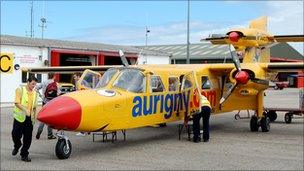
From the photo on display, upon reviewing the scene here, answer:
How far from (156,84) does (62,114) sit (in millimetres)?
4086

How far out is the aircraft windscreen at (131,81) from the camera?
1262 cm

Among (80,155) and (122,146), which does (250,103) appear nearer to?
(122,146)

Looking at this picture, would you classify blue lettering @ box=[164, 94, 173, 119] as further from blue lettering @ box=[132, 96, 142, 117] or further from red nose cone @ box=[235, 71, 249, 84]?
red nose cone @ box=[235, 71, 249, 84]

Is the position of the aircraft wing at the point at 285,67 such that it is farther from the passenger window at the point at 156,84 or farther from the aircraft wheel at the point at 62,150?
the aircraft wheel at the point at 62,150

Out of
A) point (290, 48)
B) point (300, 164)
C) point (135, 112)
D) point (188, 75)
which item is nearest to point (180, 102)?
point (188, 75)

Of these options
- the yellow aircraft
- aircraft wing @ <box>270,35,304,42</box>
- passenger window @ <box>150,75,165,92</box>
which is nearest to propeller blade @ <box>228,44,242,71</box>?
the yellow aircraft

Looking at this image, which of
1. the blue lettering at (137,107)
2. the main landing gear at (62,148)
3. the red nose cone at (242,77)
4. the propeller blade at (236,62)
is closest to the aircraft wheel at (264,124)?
the red nose cone at (242,77)

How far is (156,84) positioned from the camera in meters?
13.7

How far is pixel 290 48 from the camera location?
2869 inches

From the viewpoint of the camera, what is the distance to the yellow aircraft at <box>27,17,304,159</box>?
10789mm

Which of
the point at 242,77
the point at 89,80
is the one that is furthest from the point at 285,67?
the point at 89,80

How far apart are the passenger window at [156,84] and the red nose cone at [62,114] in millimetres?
3322

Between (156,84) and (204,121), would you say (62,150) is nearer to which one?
(156,84)

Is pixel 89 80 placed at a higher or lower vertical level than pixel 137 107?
higher
